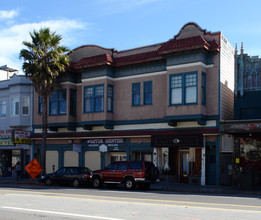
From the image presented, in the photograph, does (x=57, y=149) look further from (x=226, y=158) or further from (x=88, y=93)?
(x=226, y=158)

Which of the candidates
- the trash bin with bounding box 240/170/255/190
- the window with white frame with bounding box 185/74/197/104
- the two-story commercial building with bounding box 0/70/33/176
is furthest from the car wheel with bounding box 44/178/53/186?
the trash bin with bounding box 240/170/255/190

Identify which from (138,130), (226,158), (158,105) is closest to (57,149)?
(138,130)

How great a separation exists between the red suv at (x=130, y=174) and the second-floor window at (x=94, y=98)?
6751 millimetres

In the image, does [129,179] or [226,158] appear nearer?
[129,179]

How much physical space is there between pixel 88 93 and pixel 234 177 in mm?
12684

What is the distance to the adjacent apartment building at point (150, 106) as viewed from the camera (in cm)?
2453

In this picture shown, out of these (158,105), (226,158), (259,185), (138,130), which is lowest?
(259,185)

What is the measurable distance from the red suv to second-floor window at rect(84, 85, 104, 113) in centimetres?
675

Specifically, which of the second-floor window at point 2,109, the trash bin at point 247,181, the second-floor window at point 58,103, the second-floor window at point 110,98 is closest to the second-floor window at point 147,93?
the second-floor window at point 110,98

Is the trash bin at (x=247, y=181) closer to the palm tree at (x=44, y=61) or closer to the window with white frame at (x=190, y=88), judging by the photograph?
the window with white frame at (x=190, y=88)

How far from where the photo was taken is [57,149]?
106 ft

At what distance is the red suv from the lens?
21.9m

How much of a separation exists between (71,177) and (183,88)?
9242 millimetres

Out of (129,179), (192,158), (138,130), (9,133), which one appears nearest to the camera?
(129,179)
